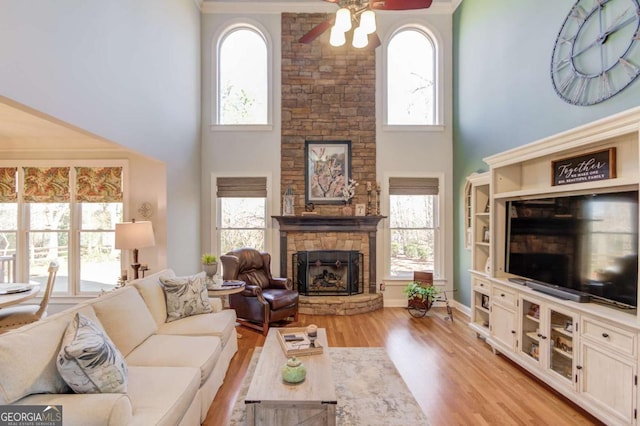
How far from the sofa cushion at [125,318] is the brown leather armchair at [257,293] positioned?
154 centimetres

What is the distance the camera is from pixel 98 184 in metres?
4.48

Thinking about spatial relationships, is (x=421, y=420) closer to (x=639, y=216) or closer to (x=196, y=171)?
(x=639, y=216)

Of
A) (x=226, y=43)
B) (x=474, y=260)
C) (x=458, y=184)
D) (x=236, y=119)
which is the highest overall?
(x=226, y=43)

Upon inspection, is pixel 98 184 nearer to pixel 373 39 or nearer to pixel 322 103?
pixel 322 103

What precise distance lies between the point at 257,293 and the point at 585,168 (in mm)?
3656

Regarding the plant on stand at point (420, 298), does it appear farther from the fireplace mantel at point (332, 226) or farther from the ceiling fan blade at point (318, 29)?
the ceiling fan blade at point (318, 29)

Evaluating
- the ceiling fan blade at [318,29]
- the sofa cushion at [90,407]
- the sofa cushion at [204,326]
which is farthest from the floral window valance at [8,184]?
the ceiling fan blade at [318,29]

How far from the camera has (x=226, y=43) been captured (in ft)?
18.4

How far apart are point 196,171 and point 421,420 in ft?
15.4

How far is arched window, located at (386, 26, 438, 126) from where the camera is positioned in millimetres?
5605

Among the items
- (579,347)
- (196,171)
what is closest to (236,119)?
(196,171)

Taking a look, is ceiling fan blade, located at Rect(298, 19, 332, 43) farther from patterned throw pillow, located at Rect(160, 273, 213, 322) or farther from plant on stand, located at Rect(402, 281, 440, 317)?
plant on stand, located at Rect(402, 281, 440, 317)

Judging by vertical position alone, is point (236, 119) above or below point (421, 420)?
above

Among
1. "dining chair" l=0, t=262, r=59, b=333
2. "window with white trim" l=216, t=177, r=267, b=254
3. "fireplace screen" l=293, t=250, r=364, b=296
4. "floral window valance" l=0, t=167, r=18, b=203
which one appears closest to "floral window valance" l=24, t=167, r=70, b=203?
"floral window valance" l=0, t=167, r=18, b=203
